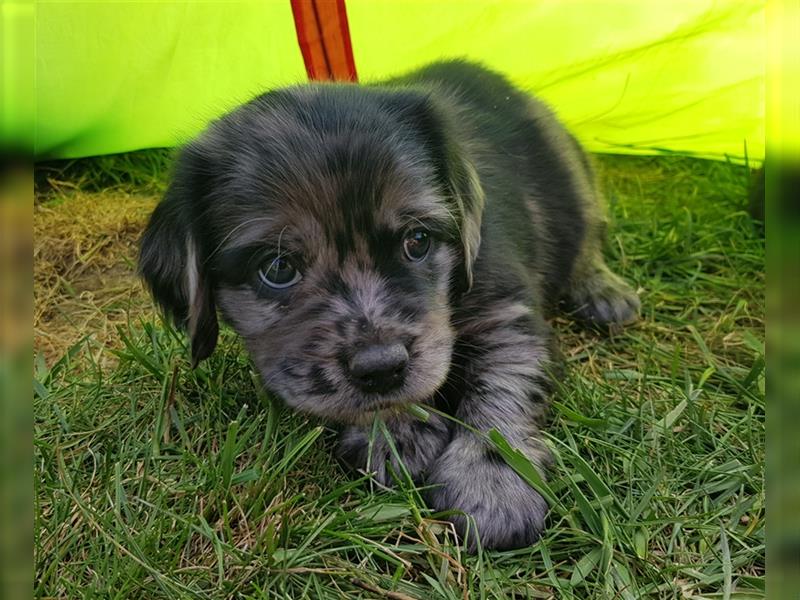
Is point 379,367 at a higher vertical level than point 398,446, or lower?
higher

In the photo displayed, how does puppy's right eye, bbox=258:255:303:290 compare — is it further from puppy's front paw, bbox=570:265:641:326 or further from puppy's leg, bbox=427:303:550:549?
puppy's front paw, bbox=570:265:641:326

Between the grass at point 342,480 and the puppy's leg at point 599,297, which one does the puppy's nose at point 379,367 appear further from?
the puppy's leg at point 599,297

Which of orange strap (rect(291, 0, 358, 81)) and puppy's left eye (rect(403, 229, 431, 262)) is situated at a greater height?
orange strap (rect(291, 0, 358, 81))

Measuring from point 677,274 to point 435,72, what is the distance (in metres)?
1.64

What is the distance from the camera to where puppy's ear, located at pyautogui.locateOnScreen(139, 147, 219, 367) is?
2803 millimetres

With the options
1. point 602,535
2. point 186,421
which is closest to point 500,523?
point 602,535

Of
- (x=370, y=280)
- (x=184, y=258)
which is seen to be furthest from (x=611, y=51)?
(x=184, y=258)

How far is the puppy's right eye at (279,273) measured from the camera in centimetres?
266

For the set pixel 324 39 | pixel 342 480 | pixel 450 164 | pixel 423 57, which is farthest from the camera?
pixel 423 57

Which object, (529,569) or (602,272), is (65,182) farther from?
(529,569)

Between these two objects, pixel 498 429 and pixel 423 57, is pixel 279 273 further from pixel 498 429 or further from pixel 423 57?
pixel 423 57

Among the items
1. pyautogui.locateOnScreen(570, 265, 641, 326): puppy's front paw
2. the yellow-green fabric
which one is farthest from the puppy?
the yellow-green fabric

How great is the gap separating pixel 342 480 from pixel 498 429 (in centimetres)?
54

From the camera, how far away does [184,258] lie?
281 cm
